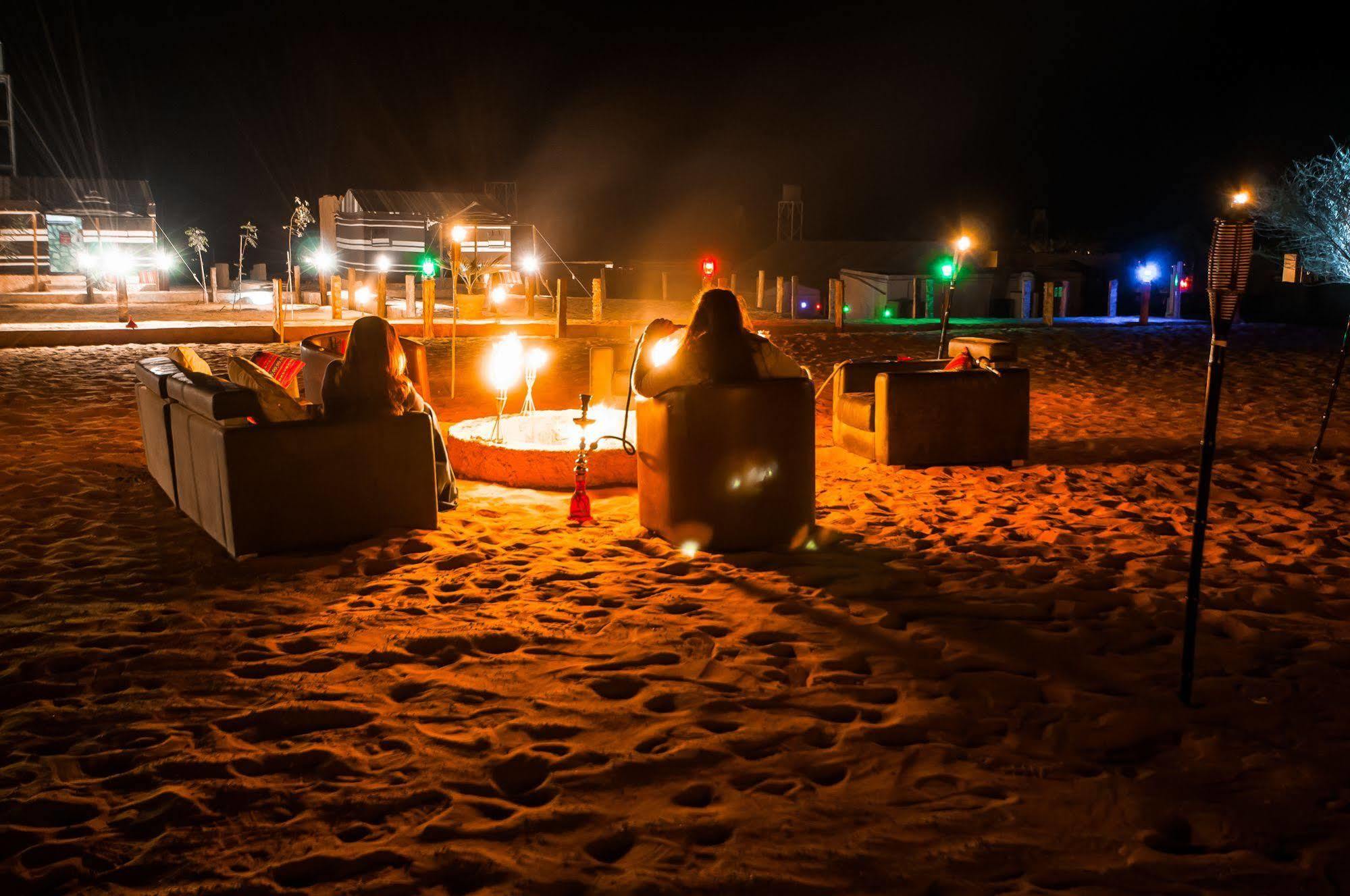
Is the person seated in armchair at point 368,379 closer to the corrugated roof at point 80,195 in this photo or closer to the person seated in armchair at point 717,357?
the person seated in armchair at point 717,357

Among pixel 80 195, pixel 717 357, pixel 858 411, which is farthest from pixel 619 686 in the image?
pixel 80 195

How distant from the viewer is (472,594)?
16.7ft

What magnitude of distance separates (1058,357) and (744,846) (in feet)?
46.3

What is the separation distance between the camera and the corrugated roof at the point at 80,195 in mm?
30469

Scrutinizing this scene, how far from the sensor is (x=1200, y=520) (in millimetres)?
3752

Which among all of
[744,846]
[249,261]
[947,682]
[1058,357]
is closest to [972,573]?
[947,682]

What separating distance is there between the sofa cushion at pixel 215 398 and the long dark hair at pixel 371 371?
53 cm

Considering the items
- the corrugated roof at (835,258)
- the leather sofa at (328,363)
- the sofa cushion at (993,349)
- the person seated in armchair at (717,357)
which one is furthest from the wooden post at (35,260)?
the person seated in armchair at (717,357)

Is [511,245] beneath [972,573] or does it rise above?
above

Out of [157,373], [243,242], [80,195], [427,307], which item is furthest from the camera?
[243,242]

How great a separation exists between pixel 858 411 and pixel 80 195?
2998 centimetres

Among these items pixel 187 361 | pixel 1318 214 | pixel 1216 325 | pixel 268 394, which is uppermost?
pixel 1318 214

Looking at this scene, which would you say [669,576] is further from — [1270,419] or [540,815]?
[1270,419]

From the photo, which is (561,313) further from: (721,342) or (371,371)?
(721,342)
